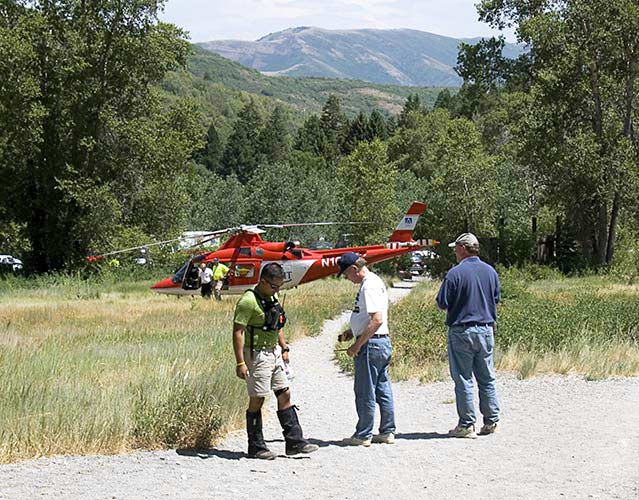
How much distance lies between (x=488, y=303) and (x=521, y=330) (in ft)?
23.8

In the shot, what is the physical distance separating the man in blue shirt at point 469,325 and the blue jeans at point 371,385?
78 cm

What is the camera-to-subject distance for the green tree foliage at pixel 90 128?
46500 mm

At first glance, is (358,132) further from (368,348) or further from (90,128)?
(368,348)

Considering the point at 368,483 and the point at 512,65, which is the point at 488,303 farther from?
the point at 512,65

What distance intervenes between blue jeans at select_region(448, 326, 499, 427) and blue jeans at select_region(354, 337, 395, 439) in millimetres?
771

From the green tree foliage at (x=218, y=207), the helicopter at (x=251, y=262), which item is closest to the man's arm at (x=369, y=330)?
the helicopter at (x=251, y=262)

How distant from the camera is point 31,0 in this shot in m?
48.6

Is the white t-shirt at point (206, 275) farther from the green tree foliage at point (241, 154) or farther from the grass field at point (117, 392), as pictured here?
the green tree foliage at point (241, 154)

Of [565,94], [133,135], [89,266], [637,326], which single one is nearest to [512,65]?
[565,94]

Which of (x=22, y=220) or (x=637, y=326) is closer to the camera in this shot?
(x=637, y=326)

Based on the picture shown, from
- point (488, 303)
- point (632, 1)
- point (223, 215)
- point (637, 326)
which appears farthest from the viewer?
point (223, 215)

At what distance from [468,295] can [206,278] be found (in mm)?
20794

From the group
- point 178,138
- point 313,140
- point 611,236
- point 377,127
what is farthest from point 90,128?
point 313,140

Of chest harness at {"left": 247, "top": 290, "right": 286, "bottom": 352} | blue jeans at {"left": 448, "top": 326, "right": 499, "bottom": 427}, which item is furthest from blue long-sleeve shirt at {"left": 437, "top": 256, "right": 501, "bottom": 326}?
chest harness at {"left": 247, "top": 290, "right": 286, "bottom": 352}
